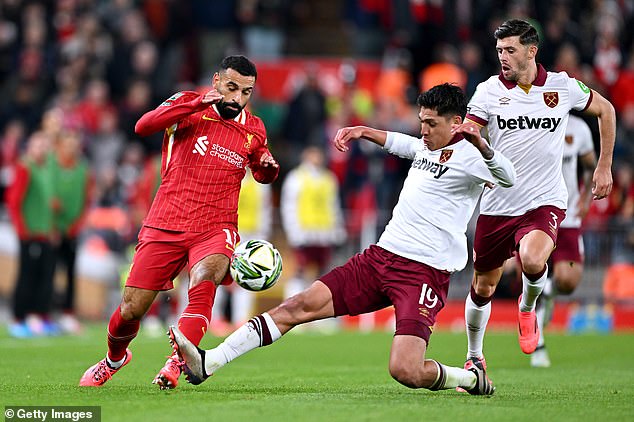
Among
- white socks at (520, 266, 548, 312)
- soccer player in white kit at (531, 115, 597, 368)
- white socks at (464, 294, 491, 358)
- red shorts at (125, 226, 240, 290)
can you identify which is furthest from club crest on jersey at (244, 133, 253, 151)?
soccer player in white kit at (531, 115, 597, 368)

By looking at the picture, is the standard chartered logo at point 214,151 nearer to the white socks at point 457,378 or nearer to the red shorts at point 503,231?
the white socks at point 457,378

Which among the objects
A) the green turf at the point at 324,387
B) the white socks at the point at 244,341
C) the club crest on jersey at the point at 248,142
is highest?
the club crest on jersey at the point at 248,142

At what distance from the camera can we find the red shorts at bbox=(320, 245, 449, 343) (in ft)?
28.2

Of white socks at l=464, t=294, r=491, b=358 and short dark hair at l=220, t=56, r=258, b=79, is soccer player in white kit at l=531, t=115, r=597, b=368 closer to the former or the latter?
white socks at l=464, t=294, r=491, b=358

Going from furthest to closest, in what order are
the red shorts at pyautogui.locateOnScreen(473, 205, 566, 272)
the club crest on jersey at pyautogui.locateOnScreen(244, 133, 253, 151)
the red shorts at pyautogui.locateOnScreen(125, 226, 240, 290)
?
the red shorts at pyautogui.locateOnScreen(473, 205, 566, 272) → the club crest on jersey at pyautogui.locateOnScreen(244, 133, 253, 151) → the red shorts at pyautogui.locateOnScreen(125, 226, 240, 290)

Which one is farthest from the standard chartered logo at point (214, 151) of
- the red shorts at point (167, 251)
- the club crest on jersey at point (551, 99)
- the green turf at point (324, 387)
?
the club crest on jersey at point (551, 99)

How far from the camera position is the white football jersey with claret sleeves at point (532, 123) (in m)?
10.2

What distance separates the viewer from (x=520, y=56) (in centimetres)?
1003

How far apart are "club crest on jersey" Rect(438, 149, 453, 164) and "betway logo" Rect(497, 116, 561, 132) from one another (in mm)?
1462

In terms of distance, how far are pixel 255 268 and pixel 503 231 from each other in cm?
256

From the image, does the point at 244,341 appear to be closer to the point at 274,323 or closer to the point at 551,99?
the point at 274,323

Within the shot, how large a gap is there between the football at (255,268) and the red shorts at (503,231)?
7.44 feet

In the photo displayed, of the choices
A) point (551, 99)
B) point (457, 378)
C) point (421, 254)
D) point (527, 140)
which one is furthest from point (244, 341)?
point (551, 99)

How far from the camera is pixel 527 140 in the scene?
33.5 feet
